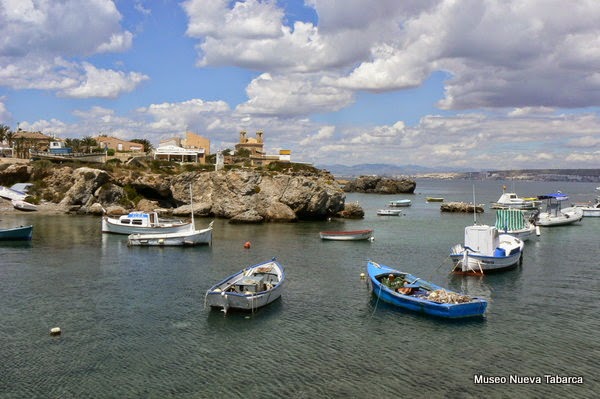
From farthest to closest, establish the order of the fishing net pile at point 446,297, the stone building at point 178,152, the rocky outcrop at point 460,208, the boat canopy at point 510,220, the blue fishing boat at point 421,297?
the stone building at point 178,152, the rocky outcrop at point 460,208, the boat canopy at point 510,220, the fishing net pile at point 446,297, the blue fishing boat at point 421,297

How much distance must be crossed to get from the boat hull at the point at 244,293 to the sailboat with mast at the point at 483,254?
18.1m

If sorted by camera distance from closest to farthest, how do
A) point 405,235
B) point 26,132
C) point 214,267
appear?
point 214,267 → point 405,235 → point 26,132

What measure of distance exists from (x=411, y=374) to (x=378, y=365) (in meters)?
1.76

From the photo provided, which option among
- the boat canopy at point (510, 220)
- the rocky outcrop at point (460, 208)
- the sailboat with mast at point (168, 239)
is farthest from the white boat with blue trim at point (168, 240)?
the rocky outcrop at point (460, 208)

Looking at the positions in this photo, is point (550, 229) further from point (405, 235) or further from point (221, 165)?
point (221, 165)

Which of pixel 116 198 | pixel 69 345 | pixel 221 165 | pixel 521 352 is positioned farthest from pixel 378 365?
pixel 221 165

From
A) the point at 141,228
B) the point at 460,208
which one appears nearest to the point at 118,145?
the point at 141,228

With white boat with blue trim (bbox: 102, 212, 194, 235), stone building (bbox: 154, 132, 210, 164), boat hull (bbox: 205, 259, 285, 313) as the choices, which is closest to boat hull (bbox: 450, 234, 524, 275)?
boat hull (bbox: 205, 259, 285, 313)

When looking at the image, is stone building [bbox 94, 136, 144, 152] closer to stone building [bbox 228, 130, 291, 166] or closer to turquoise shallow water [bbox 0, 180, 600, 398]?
stone building [bbox 228, 130, 291, 166]

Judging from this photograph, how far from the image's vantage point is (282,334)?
28875mm

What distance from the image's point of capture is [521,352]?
26.4 m

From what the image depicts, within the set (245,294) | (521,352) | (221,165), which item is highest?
(221,165)

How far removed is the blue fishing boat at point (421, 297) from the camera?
1222 inches

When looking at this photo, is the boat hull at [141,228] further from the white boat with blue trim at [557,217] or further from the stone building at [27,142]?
the stone building at [27,142]
